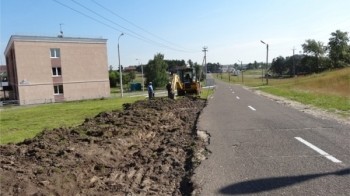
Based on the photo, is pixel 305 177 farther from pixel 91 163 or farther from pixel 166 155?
pixel 91 163

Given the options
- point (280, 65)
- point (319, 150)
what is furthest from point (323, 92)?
point (280, 65)

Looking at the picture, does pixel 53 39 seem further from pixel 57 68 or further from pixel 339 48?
pixel 339 48

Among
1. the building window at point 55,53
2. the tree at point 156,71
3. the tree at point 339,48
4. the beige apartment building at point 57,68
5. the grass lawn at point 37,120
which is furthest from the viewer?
the tree at point 339,48

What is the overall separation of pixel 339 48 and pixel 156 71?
189ft

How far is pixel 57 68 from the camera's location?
184 ft

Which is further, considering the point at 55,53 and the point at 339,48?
the point at 339,48

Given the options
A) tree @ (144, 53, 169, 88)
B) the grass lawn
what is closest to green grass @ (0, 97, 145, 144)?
the grass lawn

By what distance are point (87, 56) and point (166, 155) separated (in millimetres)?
53028

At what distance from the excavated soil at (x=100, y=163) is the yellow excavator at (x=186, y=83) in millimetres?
22288

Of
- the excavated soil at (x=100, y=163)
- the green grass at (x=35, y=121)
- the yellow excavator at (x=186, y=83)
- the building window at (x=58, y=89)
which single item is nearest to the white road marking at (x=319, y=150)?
the excavated soil at (x=100, y=163)

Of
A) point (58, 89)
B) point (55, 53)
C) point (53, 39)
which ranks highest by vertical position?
point (53, 39)

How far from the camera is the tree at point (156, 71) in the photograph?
3468 inches

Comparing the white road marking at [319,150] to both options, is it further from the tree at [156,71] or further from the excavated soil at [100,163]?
the tree at [156,71]

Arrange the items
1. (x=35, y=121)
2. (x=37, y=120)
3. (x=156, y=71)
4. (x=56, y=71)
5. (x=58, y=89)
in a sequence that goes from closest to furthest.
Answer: (x=35, y=121) → (x=37, y=120) → (x=56, y=71) → (x=58, y=89) → (x=156, y=71)
